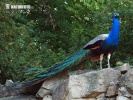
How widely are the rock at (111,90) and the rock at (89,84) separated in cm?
7

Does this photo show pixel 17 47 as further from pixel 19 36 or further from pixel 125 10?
pixel 125 10

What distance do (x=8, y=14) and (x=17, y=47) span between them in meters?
0.65

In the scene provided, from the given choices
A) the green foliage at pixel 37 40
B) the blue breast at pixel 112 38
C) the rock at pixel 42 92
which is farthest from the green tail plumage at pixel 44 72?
the green foliage at pixel 37 40

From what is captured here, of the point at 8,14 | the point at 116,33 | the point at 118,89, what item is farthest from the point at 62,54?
the point at 118,89

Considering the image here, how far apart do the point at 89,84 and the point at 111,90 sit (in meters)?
0.29

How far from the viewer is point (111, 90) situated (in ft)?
14.9

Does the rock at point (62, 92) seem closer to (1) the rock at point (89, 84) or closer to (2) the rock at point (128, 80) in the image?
(1) the rock at point (89, 84)

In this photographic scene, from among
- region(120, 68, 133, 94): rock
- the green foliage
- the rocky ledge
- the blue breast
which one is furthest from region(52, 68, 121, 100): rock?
the green foliage

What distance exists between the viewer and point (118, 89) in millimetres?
4504

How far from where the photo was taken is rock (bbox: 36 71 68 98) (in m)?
5.14

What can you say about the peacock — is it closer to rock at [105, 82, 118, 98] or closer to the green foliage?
rock at [105, 82, 118, 98]

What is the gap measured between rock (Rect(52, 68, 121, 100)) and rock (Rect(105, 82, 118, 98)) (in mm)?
68

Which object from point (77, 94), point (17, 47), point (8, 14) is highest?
point (8, 14)

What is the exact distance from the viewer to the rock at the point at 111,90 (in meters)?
4.54
